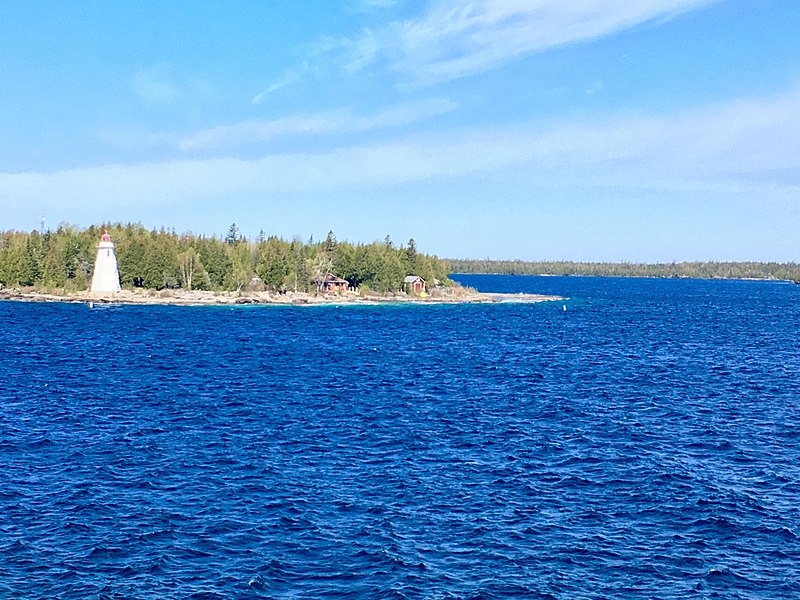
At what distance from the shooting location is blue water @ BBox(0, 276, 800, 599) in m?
29.9

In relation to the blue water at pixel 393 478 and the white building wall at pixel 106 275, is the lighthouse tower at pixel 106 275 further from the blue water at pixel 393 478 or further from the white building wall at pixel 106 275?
the blue water at pixel 393 478

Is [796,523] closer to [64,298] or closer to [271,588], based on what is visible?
[271,588]

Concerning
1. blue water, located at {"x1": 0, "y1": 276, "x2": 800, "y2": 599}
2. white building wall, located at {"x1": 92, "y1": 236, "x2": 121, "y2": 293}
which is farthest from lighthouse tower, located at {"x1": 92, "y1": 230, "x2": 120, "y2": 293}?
blue water, located at {"x1": 0, "y1": 276, "x2": 800, "y2": 599}

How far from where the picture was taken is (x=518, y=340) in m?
121

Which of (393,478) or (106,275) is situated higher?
(106,275)

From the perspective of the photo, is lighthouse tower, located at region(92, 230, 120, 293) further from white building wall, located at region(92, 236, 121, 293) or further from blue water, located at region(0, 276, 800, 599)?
blue water, located at region(0, 276, 800, 599)

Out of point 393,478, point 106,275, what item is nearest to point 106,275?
point 106,275

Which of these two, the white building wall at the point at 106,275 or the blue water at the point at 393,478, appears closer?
the blue water at the point at 393,478

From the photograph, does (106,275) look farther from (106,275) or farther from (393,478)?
(393,478)

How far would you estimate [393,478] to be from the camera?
42000mm

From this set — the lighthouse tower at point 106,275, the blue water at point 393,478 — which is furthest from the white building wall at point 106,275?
the blue water at point 393,478

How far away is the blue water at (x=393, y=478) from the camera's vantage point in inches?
1177

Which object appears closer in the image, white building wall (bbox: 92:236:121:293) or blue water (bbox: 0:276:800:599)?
blue water (bbox: 0:276:800:599)

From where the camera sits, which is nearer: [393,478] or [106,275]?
[393,478]
